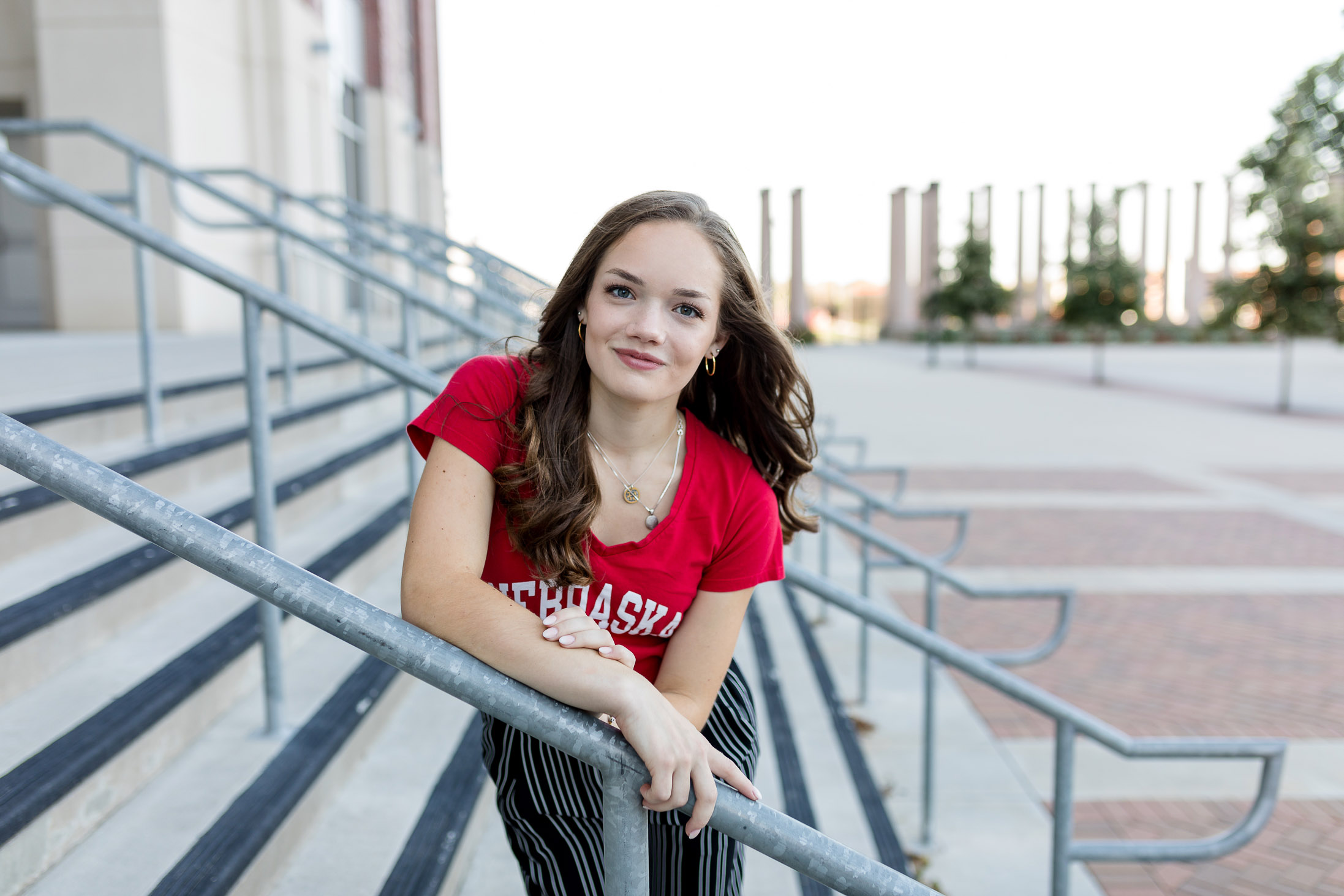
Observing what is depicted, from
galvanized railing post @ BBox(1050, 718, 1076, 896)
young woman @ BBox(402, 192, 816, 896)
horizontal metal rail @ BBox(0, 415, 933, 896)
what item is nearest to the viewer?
horizontal metal rail @ BBox(0, 415, 933, 896)

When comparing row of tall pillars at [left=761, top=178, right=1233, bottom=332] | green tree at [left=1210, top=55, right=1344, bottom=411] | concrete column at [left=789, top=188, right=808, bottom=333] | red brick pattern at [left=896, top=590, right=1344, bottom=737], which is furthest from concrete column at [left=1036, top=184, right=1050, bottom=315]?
red brick pattern at [left=896, top=590, right=1344, bottom=737]

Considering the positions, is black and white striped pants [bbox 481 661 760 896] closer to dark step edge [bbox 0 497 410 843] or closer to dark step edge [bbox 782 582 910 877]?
dark step edge [bbox 0 497 410 843]

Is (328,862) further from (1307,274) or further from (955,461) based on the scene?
(1307,274)

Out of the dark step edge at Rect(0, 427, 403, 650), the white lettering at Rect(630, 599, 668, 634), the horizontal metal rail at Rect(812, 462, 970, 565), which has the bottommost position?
the horizontal metal rail at Rect(812, 462, 970, 565)

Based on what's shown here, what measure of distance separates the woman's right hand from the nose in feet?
1.62

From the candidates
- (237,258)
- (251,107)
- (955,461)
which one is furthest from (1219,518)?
(251,107)

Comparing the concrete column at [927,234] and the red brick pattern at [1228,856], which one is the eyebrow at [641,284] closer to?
the red brick pattern at [1228,856]

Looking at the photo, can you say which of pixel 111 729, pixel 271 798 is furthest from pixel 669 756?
pixel 111 729

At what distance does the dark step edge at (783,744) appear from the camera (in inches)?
115

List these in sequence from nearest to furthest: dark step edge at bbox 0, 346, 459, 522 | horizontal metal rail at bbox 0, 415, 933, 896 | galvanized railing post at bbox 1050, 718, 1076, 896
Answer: horizontal metal rail at bbox 0, 415, 933, 896 < galvanized railing post at bbox 1050, 718, 1076, 896 < dark step edge at bbox 0, 346, 459, 522

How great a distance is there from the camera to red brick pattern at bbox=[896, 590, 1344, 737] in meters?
4.34

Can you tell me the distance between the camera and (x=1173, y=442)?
13.3 meters

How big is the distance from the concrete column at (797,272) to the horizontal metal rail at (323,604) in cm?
5236

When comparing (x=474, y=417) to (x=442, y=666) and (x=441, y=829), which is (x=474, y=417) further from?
(x=441, y=829)
